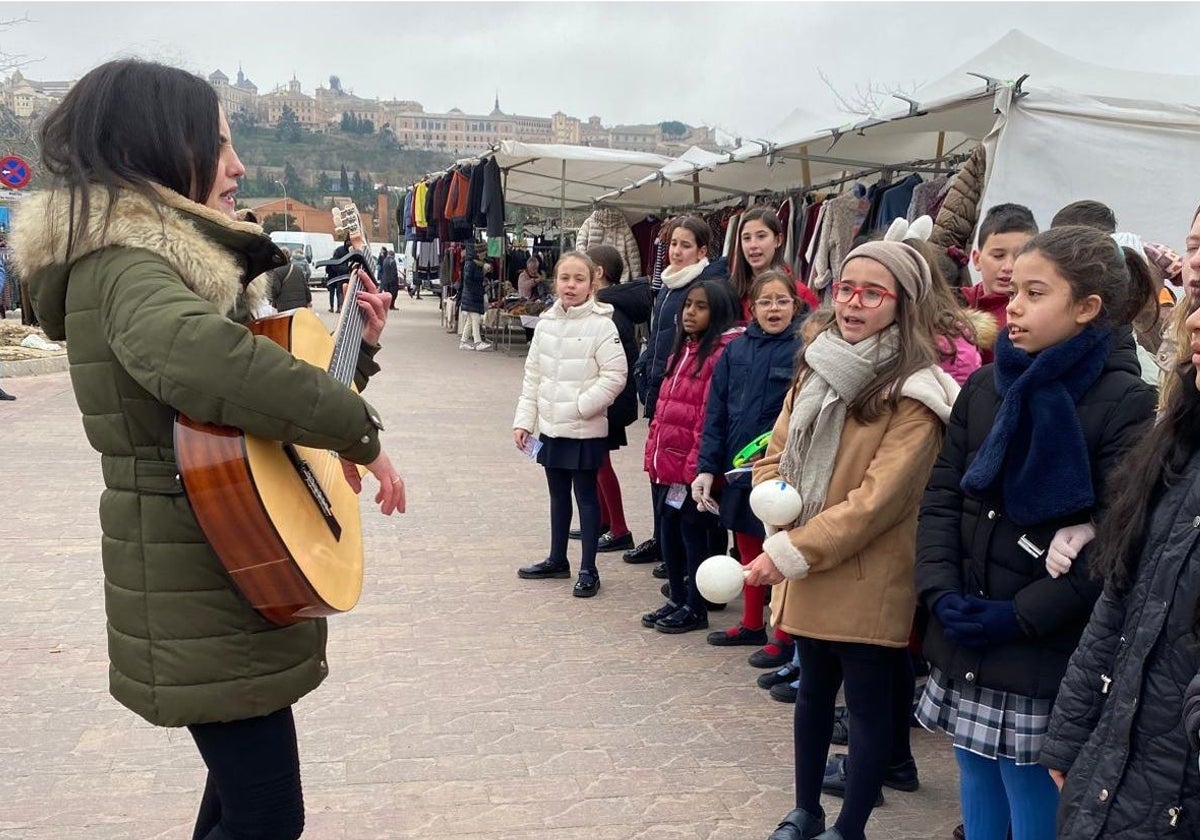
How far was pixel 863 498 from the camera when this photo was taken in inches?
113

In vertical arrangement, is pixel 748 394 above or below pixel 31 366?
above

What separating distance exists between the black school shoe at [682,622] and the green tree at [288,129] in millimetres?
160253

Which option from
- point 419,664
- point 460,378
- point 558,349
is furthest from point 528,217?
point 419,664

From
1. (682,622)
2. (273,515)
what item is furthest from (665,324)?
(273,515)

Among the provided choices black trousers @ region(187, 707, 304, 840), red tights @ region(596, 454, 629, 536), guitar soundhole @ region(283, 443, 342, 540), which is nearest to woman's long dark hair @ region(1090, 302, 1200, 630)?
guitar soundhole @ region(283, 443, 342, 540)

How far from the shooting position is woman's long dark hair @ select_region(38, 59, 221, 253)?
1917mm

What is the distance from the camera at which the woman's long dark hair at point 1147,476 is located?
6.19 feet

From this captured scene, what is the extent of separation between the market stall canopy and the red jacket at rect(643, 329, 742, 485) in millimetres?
9622

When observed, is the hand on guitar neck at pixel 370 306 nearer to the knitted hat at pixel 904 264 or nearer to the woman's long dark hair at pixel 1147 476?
the knitted hat at pixel 904 264

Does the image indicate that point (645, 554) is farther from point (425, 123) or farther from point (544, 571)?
point (425, 123)

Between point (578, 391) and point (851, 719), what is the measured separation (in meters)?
2.87

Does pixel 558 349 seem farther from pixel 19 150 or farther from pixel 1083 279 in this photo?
pixel 19 150

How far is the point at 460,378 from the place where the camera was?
14.7 metres

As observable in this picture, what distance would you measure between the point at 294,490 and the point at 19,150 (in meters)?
23.5
